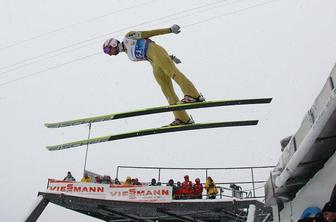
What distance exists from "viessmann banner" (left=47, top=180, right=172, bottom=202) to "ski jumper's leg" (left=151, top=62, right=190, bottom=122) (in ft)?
22.6

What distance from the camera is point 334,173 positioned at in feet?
11.9

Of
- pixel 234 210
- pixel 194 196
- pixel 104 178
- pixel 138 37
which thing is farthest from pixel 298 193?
pixel 104 178

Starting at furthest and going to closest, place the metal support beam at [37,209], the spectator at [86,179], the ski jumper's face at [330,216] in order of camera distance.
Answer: the spectator at [86,179] < the metal support beam at [37,209] < the ski jumper's face at [330,216]

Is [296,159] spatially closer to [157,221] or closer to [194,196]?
[194,196]

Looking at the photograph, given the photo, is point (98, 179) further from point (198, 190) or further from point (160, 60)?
point (160, 60)

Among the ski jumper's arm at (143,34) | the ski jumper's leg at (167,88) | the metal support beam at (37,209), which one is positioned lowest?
the metal support beam at (37,209)

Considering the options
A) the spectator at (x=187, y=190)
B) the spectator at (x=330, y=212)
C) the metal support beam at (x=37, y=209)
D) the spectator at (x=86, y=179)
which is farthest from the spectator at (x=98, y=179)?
the spectator at (x=330, y=212)

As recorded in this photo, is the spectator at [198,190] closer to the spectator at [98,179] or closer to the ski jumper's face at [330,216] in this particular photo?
the spectator at [98,179]

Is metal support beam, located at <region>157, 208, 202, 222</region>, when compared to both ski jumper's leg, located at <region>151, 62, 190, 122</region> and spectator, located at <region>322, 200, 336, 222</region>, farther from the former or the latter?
spectator, located at <region>322, 200, 336, 222</region>

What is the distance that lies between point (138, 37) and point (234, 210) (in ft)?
31.5

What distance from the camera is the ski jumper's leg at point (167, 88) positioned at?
8.22m

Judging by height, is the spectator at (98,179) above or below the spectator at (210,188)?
above

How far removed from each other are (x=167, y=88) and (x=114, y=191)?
25.5 feet

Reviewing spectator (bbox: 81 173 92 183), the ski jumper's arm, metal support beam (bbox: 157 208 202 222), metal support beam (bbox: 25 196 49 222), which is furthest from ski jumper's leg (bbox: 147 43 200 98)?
metal support beam (bbox: 25 196 49 222)
